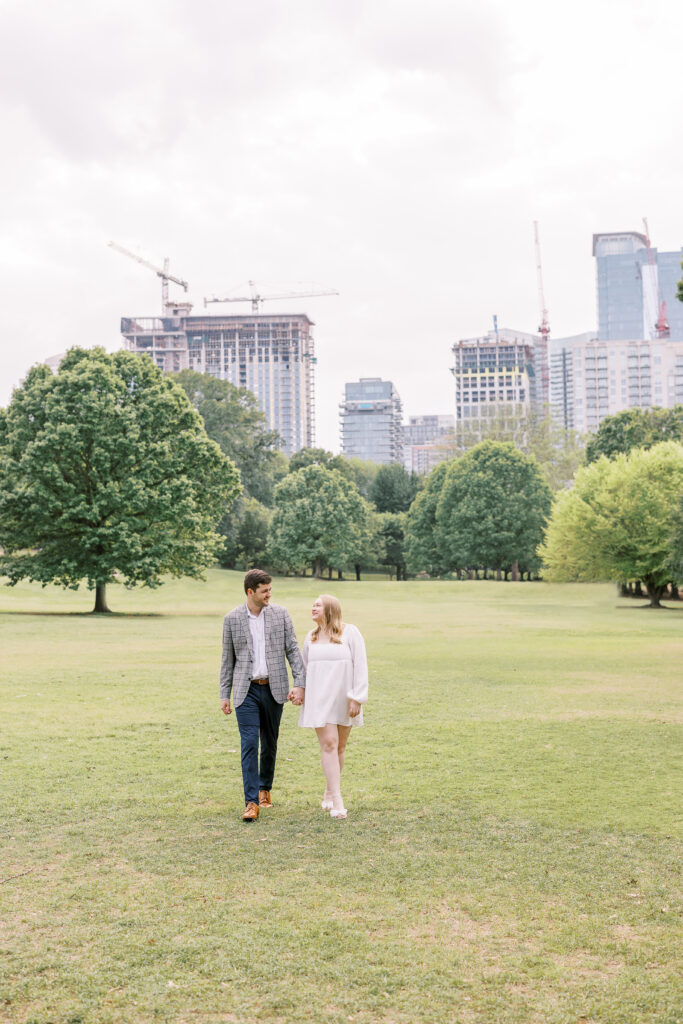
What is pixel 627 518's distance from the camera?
52.3m

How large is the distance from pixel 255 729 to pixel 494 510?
75.3m

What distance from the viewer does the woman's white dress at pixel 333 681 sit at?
9.28 m

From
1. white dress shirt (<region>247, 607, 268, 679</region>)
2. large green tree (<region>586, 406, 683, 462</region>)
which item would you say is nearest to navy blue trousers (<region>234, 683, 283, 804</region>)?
white dress shirt (<region>247, 607, 268, 679</region>)

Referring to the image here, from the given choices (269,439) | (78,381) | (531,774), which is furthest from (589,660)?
(269,439)

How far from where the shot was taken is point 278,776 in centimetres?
1152

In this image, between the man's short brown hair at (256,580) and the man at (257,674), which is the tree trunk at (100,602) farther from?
the man's short brown hair at (256,580)

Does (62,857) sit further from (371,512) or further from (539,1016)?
(371,512)

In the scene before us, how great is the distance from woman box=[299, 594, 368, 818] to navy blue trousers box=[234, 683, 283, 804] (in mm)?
369

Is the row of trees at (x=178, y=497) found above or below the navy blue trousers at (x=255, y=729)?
above

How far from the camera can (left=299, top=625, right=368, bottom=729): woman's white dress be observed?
9.28m

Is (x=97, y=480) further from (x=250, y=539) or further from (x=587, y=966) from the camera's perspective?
(x=250, y=539)

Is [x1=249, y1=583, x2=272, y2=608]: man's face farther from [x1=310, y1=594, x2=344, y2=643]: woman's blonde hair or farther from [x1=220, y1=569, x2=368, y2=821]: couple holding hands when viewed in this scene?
[x1=310, y1=594, x2=344, y2=643]: woman's blonde hair

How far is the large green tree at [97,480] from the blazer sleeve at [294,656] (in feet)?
107

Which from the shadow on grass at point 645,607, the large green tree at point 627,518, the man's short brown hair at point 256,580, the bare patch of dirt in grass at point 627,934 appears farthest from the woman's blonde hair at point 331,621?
the shadow on grass at point 645,607
